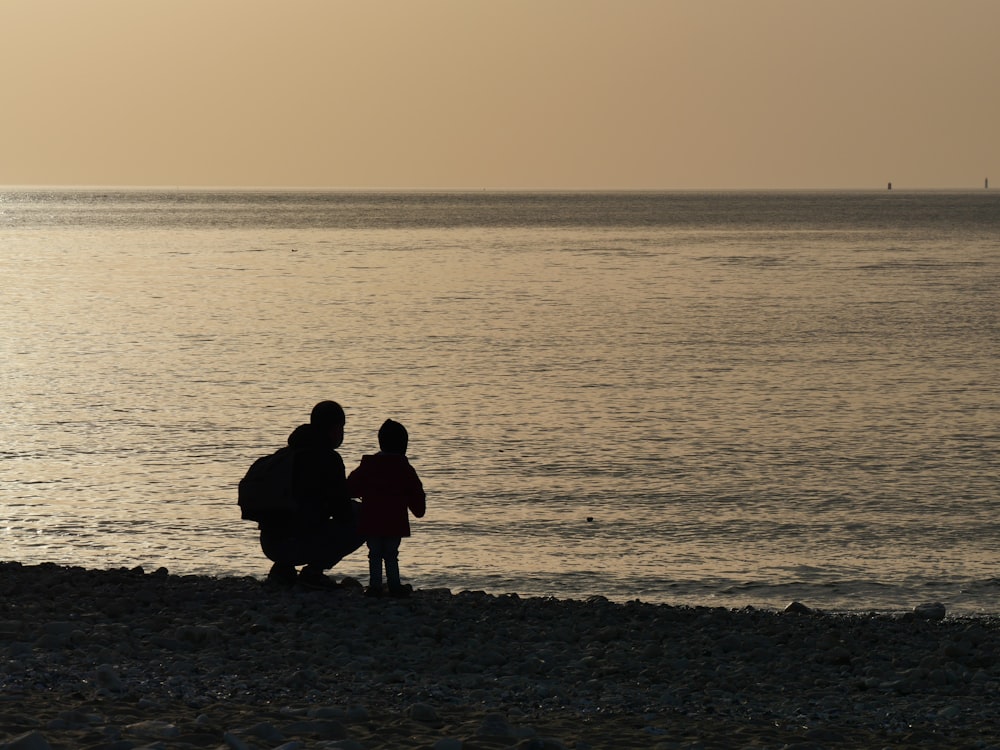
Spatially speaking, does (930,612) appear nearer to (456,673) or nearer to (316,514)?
(456,673)

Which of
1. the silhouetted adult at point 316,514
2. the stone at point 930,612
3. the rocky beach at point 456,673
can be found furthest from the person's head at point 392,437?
the stone at point 930,612

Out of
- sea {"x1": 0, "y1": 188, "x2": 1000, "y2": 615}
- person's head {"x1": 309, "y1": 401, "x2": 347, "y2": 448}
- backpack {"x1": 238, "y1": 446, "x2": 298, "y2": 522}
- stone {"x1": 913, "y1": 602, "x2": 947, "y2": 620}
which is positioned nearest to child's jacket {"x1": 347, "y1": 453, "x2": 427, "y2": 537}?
person's head {"x1": 309, "y1": 401, "x2": 347, "y2": 448}

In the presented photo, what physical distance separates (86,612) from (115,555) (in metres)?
5.58

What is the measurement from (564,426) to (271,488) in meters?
15.5

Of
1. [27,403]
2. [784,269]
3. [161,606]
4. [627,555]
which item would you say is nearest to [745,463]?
[627,555]

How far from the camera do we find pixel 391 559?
1259 centimetres

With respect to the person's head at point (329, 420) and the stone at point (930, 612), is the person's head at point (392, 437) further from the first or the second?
the stone at point (930, 612)

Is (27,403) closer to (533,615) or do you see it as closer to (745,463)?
(745,463)

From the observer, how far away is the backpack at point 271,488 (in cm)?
1211

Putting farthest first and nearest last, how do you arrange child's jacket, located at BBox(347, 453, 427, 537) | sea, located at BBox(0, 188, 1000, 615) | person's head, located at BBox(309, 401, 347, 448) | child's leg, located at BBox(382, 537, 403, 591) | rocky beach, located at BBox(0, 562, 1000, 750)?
1. sea, located at BBox(0, 188, 1000, 615)
2. child's leg, located at BBox(382, 537, 403, 591)
3. child's jacket, located at BBox(347, 453, 427, 537)
4. person's head, located at BBox(309, 401, 347, 448)
5. rocky beach, located at BBox(0, 562, 1000, 750)

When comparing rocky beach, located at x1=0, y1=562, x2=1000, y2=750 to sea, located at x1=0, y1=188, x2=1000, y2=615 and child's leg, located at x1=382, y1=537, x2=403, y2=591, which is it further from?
sea, located at x1=0, y1=188, x2=1000, y2=615

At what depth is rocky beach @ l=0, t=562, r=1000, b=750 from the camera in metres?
8.31

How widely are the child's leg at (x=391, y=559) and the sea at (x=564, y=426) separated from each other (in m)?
3.10

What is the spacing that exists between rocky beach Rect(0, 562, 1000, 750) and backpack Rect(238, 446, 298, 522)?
0.77 m
